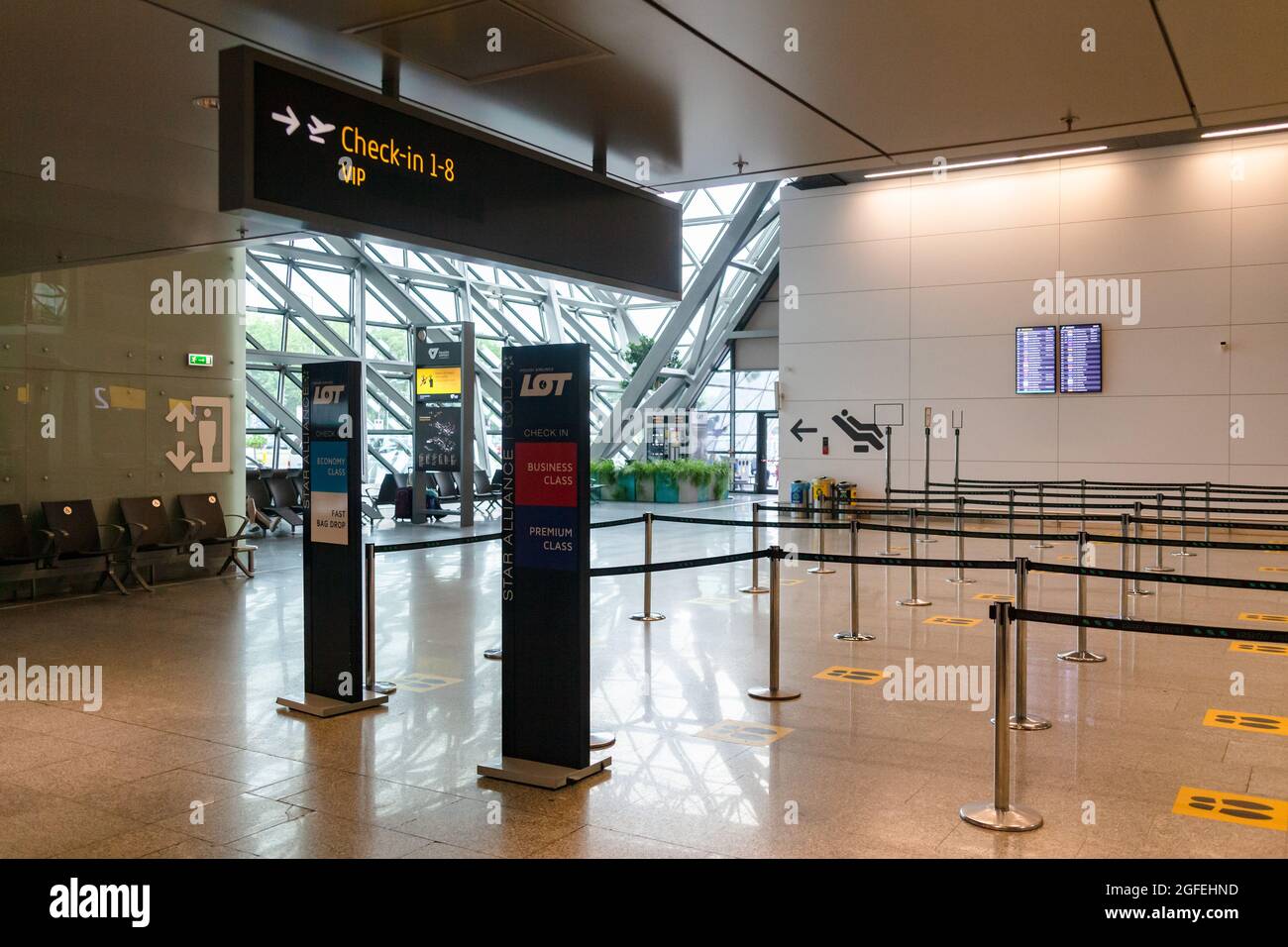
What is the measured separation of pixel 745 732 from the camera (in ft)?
20.2

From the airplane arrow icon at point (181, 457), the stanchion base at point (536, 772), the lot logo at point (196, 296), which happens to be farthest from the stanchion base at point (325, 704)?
the lot logo at point (196, 296)

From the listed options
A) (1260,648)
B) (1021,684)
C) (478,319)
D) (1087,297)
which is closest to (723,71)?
(1021,684)

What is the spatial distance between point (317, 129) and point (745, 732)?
4.03 meters

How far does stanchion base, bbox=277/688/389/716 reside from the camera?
667cm

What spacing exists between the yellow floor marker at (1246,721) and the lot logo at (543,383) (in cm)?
444

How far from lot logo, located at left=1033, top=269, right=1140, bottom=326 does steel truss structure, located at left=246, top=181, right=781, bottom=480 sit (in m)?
7.16

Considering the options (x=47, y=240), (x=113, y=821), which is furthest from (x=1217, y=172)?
(x=113, y=821)

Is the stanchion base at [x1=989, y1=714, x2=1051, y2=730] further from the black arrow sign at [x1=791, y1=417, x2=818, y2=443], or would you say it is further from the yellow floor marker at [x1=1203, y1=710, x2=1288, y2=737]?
the black arrow sign at [x1=791, y1=417, x2=818, y2=443]

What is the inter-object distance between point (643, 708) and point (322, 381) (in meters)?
3.11

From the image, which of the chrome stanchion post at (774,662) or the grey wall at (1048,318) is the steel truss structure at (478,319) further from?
the chrome stanchion post at (774,662)

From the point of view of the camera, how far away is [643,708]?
22.1 feet

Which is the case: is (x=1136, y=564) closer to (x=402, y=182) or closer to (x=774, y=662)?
(x=774, y=662)
